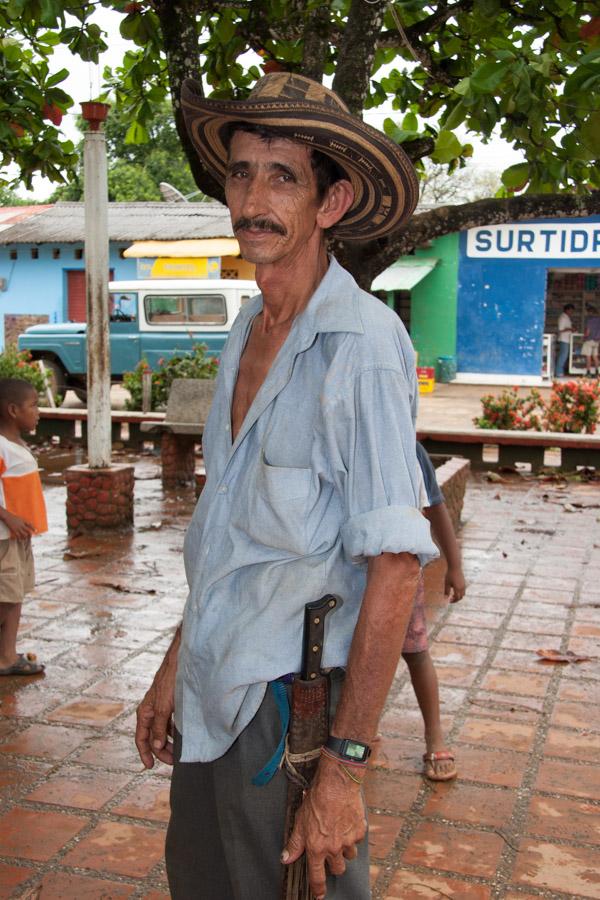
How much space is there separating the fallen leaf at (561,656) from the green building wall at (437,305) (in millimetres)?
18931

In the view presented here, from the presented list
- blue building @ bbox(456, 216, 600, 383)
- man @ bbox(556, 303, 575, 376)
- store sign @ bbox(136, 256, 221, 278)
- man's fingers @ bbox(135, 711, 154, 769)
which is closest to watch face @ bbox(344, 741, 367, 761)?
man's fingers @ bbox(135, 711, 154, 769)

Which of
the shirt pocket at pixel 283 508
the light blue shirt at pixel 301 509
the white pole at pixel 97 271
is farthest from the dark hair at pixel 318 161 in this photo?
the white pole at pixel 97 271

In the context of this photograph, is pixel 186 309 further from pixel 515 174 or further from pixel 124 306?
pixel 515 174

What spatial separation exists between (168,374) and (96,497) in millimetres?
4637

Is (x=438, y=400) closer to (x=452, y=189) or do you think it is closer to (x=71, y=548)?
(x=71, y=548)

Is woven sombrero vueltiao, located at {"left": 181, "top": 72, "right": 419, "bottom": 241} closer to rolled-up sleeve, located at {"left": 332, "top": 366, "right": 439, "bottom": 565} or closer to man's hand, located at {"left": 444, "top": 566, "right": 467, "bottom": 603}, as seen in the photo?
rolled-up sleeve, located at {"left": 332, "top": 366, "right": 439, "bottom": 565}

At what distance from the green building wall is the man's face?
857 inches

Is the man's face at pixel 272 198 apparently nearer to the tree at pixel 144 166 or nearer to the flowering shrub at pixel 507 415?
the flowering shrub at pixel 507 415

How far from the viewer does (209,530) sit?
6.64ft

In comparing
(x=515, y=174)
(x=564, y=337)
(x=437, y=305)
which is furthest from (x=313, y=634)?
(x=564, y=337)

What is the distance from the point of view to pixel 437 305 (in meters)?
23.7

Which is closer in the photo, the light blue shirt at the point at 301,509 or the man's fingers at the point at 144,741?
the light blue shirt at the point at 301,509

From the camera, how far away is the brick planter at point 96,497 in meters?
7.80

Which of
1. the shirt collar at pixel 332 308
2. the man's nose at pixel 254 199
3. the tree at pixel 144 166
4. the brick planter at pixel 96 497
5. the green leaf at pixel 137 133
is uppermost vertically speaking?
the tree at pixel 144 166
